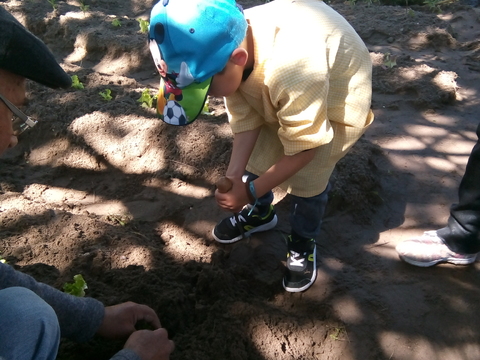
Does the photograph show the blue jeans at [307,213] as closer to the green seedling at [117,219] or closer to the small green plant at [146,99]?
the green seedling at [117,219]

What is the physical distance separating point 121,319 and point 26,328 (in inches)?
18.3

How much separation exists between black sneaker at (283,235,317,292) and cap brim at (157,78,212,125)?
1030 mm

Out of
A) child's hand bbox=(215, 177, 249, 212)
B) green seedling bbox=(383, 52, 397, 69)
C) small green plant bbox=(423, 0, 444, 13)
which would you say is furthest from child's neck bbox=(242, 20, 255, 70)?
small green plant bbox=(423, 0, 444, 13)

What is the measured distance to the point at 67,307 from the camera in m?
1.55

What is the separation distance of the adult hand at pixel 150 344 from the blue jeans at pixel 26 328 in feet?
0.95

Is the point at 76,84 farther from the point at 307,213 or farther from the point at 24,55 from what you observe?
the point at 24,55

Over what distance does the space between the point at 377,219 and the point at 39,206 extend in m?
2.17

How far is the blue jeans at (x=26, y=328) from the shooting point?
1189mm

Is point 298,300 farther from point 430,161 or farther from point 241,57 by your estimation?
point 430,161

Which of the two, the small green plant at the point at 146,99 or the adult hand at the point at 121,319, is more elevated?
the adult hand at the point at 121,319

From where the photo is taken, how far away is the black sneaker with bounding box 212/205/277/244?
103 inches

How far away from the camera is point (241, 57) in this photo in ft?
5.32

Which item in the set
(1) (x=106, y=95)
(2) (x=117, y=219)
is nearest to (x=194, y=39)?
(2) (x=117, y=219)

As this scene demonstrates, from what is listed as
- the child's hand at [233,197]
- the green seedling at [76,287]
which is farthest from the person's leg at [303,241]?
the green seedling at [76,287]
